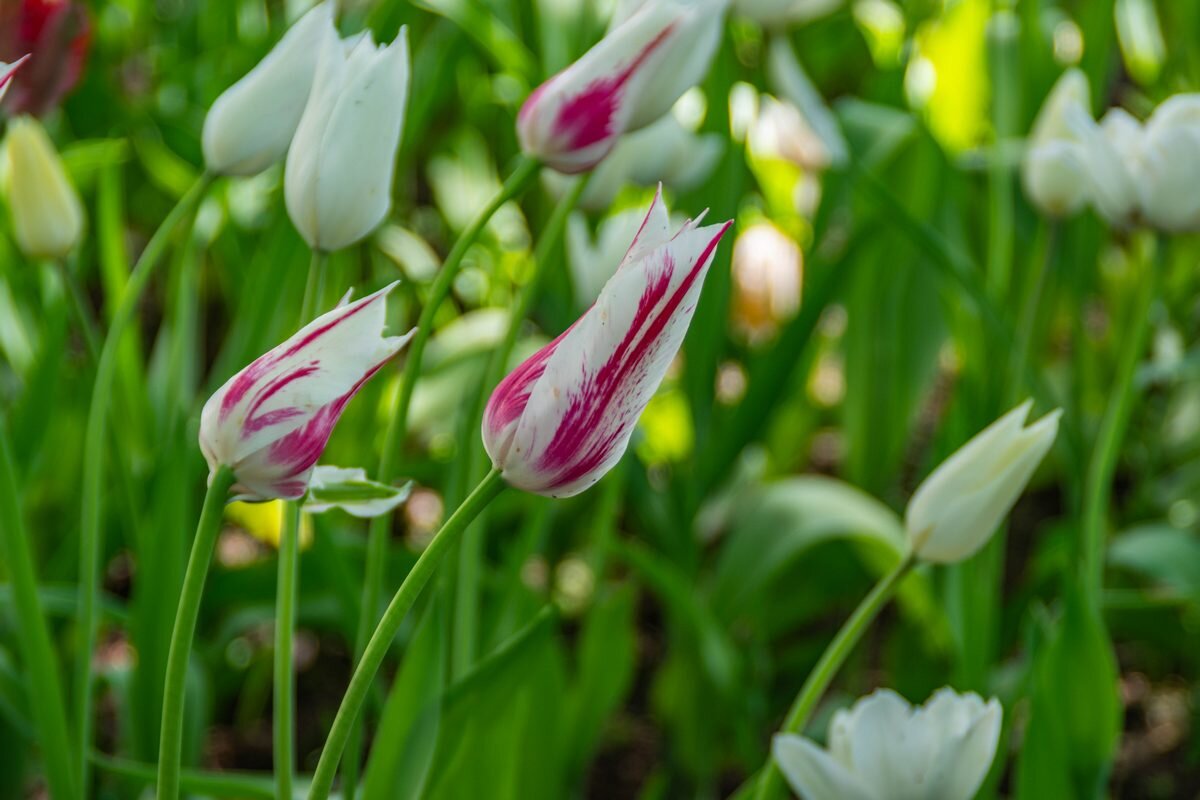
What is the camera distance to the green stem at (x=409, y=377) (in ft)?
1.54

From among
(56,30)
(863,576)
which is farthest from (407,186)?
(56,30)

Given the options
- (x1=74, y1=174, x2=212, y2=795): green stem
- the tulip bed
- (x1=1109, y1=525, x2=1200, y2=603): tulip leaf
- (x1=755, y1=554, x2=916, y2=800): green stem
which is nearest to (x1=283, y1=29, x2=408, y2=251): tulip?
the tulip bed

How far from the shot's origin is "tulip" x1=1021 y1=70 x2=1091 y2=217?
79cm

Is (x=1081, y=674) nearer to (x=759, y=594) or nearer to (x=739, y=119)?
(x=759, y=594)

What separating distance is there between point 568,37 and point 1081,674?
638 millimetres

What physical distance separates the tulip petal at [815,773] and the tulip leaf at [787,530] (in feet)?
1.44

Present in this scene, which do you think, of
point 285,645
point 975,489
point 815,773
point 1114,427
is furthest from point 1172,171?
point 285,645

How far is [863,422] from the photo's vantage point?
123 centimetres

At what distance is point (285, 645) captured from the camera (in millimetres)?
481

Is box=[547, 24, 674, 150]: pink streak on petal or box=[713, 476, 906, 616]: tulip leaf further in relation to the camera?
box=[713, 476, 906, 616]: tulip leaf

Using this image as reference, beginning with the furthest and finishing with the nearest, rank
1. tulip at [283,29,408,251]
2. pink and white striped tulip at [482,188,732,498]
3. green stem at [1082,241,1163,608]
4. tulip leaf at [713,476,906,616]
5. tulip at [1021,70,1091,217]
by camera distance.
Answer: tulip leaf at [713,476,906,616] → tulip at [1021,70,1091,217] → green stem at [1082,241,1163,608] → tulip at [283,29,408,251] → pink and white striped tulip at [482,188,732,498]

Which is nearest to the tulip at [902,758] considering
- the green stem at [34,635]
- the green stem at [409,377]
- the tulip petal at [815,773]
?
the tulip petal at [815,773]

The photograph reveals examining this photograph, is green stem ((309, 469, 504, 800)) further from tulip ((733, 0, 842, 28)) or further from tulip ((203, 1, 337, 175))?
tulip ((733, 0, 842, 28))

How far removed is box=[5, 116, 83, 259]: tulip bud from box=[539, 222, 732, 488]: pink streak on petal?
1.41ft
